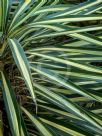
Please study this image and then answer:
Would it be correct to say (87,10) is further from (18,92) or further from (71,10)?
(18,92)

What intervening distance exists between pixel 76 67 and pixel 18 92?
10.0 inches

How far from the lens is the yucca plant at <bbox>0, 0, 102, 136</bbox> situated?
37.2 inches

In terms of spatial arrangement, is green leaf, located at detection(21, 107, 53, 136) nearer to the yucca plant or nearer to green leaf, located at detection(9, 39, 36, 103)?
the yucca plant

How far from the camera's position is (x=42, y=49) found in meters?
1.03

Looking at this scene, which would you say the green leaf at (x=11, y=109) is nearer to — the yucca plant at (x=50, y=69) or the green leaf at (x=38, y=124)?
the yucca plant at (x=50, y=69)

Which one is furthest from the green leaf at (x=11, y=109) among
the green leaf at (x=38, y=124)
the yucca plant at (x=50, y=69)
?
the green leaf at (x=38, y=124)

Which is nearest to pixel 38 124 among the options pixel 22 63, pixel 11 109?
pixel 11 109

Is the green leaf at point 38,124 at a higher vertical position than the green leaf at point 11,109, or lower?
lower

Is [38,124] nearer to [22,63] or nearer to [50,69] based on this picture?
[50,69]

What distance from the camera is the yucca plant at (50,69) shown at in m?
0.94

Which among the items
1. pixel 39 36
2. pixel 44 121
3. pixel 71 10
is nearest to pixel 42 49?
pixel 39 36

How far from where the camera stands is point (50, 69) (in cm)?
108

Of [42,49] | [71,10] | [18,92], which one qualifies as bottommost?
[18,92]

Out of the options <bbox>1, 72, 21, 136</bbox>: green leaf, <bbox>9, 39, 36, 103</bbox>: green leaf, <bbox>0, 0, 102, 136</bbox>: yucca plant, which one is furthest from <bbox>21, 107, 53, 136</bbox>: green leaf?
<bbox>9, 39, 36, 103</bbox>: green leaf
